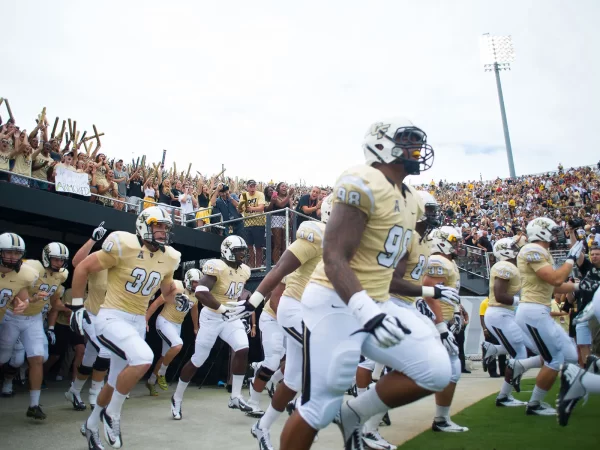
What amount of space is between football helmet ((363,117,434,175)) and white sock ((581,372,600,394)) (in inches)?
84.1

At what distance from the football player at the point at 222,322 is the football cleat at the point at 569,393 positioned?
12.6ft

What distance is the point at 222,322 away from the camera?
8266 mm

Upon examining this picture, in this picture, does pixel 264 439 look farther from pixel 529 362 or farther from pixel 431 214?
pixel 529 362

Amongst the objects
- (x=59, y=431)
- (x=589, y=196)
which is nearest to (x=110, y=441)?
(x=59, y=431)

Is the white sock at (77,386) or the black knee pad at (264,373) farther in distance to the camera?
the white sock at (77,386)

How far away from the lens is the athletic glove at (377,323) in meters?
2.93

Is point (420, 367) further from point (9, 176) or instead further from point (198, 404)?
point (9, 176)

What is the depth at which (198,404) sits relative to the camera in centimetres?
867

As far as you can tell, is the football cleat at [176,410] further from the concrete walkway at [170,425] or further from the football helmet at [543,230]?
the football helmet at [543,230]

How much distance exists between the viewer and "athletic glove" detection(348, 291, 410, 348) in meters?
2.93

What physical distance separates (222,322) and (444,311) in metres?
3.16

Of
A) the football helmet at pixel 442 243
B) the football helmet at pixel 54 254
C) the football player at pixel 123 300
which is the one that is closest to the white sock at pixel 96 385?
the football player at pixel 123 300

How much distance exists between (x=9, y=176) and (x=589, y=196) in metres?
27.0

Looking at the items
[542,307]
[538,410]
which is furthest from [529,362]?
[542,307]
